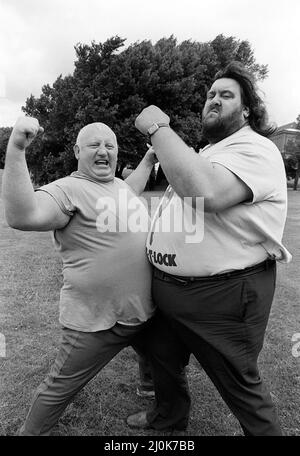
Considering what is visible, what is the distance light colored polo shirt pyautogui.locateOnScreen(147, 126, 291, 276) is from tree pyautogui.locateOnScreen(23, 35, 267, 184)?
66.5ft

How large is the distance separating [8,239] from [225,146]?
26.8 feet

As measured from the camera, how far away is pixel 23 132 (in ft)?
5.11

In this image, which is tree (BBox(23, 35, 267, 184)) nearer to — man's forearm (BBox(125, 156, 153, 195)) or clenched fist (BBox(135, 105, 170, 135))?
man's forearm (BBox(125, 156, 153, 195))

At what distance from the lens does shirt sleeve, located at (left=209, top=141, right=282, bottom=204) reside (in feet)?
5.60

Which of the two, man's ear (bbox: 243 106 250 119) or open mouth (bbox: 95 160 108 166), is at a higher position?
man's ear (bbox: 243 106 250 119)

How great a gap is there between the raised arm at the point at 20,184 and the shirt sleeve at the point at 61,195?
0.14m

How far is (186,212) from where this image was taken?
192 centimetres

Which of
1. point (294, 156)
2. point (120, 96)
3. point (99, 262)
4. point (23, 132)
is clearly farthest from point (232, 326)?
point (294, 156)

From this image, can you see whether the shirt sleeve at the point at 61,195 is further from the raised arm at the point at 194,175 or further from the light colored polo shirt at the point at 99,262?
the raised arm at the point at 194,175

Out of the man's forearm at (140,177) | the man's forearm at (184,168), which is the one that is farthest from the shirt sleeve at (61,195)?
the man's forearm at (140,177)

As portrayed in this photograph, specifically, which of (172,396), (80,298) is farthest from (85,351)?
(172,396)

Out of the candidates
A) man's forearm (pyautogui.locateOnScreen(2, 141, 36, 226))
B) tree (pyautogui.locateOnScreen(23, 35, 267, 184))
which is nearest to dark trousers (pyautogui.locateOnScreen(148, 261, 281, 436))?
man's forearm (pyautogui.locateOnScreen(2, 141, 36, 226))

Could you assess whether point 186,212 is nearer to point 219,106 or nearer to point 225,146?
point 225,146

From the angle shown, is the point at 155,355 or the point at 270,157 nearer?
the point at 270,157
